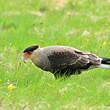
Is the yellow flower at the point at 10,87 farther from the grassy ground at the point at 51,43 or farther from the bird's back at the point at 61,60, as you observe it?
the bird's back at the point at 61,60

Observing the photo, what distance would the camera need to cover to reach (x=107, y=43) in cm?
1439

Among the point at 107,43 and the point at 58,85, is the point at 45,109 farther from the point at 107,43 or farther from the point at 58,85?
the point at 107,43

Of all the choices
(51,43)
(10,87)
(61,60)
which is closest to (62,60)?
(61,60)

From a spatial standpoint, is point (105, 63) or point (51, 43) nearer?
point (105, 63)

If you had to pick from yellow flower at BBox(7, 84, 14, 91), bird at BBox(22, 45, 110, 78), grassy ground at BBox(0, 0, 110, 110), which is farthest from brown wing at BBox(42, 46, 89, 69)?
yellow flower at BBox(7, 84, 14, 91)

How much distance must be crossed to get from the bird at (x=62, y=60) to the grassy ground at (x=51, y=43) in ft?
0.54

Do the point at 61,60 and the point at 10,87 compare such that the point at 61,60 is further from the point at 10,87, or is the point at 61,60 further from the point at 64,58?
the point at 10,87

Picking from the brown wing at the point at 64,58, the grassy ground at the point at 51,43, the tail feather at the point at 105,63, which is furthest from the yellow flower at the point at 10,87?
the tail feather at the point at 105,63

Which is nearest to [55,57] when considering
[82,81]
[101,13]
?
[82,81]

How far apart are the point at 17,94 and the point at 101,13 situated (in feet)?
31.6

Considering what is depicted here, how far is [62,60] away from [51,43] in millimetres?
4451

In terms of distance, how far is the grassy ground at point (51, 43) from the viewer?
950cm

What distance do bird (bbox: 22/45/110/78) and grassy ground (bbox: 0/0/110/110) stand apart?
0.16 metres

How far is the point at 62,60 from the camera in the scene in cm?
1070
